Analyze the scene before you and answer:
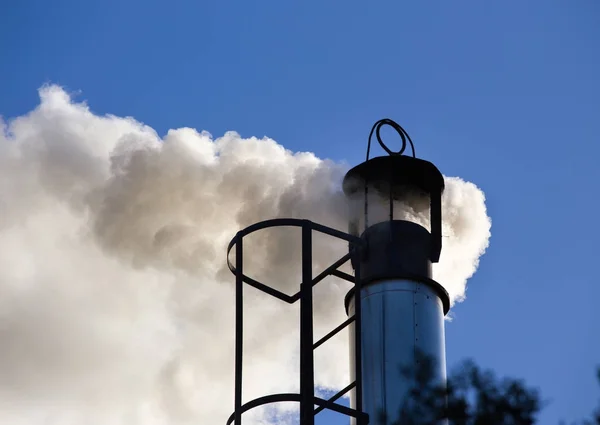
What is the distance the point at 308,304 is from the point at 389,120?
225 centimetres

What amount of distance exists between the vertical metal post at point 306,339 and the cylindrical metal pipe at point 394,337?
1.22 feet

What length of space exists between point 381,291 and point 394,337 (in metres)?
0.50

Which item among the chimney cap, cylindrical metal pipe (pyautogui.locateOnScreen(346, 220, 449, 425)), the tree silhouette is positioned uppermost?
the chimney cap

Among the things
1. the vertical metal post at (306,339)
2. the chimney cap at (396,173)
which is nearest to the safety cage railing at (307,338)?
the vertical metal post at (306,339)

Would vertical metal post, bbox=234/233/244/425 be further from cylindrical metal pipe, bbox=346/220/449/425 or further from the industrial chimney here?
cylindrical metal pipe, bbox=346/220/449/425

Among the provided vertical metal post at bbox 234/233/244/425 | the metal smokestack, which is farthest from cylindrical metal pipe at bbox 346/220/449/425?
vertical metal post at bbox 234/233/244/425

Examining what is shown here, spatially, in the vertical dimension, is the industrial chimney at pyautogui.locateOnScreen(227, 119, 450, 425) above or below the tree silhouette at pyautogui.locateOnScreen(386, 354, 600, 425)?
above

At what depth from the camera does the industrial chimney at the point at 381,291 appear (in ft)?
39.8

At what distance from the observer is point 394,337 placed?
12.3 meters

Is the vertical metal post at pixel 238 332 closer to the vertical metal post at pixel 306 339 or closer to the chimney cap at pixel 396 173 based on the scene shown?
the vertical metal post at pixel 306 339

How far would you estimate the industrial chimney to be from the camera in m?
12.1

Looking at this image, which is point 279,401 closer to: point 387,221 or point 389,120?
point 387,221

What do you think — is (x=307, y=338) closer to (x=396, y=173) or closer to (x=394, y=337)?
(x=394, y=337)

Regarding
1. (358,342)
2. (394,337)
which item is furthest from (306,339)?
(394,337)
